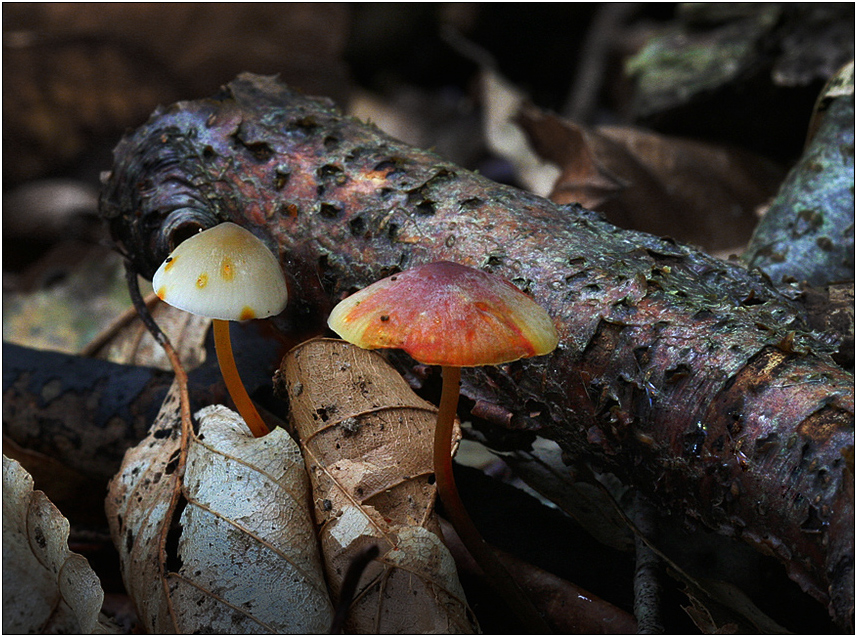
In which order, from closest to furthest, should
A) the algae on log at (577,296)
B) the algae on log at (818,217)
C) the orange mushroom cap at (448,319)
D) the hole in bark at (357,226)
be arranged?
the orange mushroom cap at (448,319) → the algae on log at (577,296) → the hole in bark at (357,226) → the algae on log at (818,217)

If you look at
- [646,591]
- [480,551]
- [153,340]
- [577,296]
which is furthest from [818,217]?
[153,340]

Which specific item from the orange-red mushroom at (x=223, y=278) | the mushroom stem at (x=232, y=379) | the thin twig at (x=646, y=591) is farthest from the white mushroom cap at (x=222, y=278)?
the thin twig at (x=646, y=591)

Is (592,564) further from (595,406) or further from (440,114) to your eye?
(440,114)

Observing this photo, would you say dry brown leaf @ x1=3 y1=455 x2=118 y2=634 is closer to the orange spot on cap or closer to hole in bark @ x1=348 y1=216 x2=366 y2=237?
the orange spot on cap

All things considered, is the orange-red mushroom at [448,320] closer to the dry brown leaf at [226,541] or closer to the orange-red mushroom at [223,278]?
the orange-red mushroom at [223,278]

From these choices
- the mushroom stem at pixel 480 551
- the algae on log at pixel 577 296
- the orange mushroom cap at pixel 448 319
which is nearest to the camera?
the orange mushroom cap at pixel 448 319

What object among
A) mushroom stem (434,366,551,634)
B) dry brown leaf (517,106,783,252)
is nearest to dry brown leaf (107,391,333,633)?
mushroom stem (434,366,551,634)

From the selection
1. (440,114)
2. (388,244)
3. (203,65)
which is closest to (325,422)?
(388,244)
